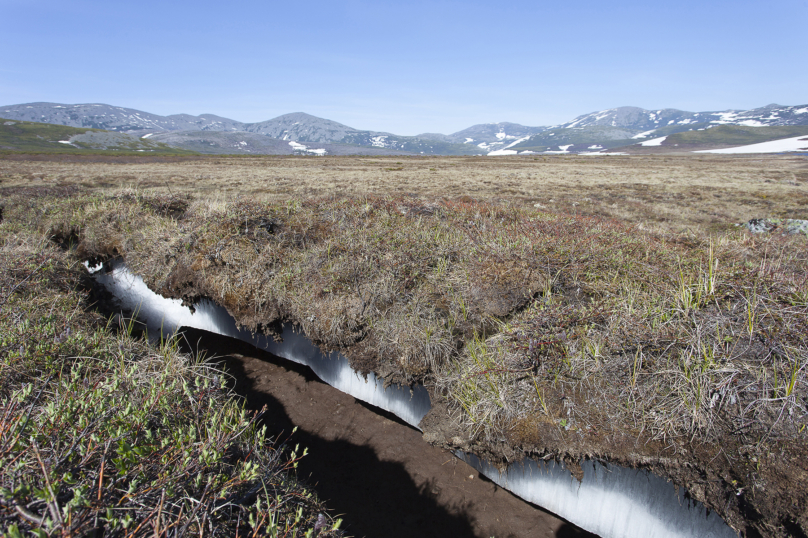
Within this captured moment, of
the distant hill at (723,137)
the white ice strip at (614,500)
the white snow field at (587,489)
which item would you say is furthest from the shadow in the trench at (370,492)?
the distant hill at (723,137)

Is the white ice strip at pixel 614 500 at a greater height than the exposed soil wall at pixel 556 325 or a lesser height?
lesser

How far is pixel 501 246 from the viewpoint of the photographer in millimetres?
5914

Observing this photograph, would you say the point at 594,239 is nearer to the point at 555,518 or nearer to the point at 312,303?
the point at 555,518

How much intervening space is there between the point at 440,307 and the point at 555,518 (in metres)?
2.76

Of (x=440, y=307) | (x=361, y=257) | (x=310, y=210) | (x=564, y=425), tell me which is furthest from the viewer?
(x=310, y=210)

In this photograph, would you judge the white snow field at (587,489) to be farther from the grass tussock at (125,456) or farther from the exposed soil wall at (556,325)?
the grass tussock at (125,456)

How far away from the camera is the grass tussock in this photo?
1.85m

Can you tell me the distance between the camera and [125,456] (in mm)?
2275

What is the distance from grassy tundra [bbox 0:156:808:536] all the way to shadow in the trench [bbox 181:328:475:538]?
102 cm

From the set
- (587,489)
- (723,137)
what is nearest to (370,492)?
(587,489)

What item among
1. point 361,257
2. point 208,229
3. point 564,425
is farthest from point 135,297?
point 564,425

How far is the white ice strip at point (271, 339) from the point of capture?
5156mm

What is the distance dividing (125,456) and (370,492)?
3.03 metres

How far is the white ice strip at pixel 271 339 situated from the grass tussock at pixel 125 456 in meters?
1.42
